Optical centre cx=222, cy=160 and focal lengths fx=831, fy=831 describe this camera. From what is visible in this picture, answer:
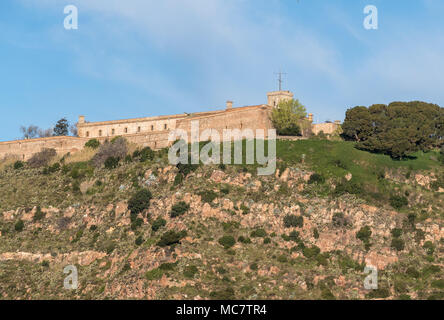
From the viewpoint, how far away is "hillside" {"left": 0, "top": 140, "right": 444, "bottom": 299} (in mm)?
85812

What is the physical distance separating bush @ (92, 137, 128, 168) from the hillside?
12.8 feet

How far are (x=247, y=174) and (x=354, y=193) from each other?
1324 centimetres

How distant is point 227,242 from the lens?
90688 millimetres

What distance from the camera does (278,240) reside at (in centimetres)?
9144

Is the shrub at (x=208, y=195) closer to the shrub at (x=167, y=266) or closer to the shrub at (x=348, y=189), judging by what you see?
the shrub at (x=167, y=266)

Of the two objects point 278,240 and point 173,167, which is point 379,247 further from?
point 173,167

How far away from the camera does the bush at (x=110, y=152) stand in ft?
373

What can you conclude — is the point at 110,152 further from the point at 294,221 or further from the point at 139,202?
the point at 294,221

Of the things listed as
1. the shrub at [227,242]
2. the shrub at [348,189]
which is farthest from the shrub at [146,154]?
the shrub at [348,189]

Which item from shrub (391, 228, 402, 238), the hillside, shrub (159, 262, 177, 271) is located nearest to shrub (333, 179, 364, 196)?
the hillside

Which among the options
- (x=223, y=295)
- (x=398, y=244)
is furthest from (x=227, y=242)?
(x=398, y=244)

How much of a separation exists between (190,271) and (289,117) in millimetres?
34239
